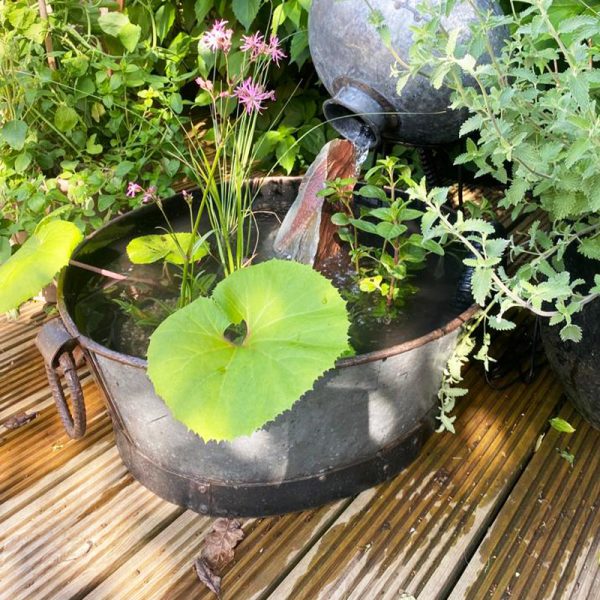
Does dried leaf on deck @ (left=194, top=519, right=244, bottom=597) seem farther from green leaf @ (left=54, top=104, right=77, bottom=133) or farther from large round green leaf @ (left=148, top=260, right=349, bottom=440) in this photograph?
green leaf @ (left=54, top=104, right=77, bottom=133)

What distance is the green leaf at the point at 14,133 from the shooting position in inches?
65.7

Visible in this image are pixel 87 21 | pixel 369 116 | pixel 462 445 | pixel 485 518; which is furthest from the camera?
pixel 87 21

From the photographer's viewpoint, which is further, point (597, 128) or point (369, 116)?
point (369, 116)

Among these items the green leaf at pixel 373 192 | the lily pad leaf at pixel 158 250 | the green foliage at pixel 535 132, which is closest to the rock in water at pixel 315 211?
the green leaf at pixel 373 192

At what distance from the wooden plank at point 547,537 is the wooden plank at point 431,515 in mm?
31

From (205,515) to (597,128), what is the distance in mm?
985

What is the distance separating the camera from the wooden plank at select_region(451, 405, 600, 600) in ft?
3.70

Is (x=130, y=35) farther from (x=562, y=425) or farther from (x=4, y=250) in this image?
(x=562, y=425)

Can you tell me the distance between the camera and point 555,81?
1033 millimetres

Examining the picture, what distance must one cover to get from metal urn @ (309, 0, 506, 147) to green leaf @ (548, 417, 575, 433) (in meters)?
0.75

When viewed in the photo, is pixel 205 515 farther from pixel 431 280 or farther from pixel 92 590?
pixel 431 280

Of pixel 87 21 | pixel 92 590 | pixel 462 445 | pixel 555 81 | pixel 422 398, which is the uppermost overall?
pixel 555 81

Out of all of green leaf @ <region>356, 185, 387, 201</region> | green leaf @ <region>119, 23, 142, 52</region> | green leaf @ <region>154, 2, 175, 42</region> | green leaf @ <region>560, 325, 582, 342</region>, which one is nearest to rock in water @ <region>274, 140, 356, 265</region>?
green leaf @ <region>356, 185, 387, 201</region>

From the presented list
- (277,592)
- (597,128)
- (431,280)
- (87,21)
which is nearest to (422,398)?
(431,280)
